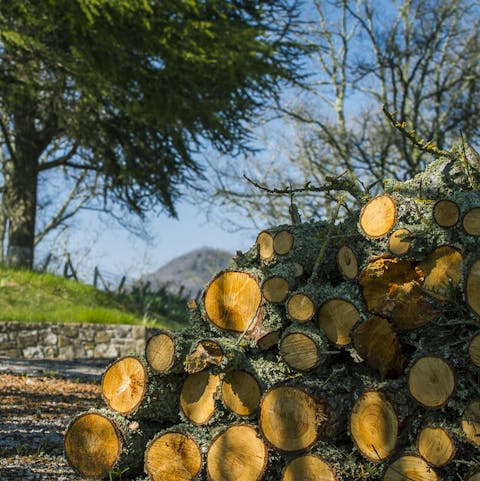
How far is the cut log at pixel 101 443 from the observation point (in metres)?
2.93

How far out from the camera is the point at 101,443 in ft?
9.71

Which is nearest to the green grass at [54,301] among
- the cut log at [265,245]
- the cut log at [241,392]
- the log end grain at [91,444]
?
the log end grain at [91,444]

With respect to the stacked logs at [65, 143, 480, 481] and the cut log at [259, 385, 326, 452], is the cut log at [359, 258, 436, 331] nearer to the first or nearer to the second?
the stacked logs at [65, 143, 480, 481]

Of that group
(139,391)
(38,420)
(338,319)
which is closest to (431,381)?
(338,319)

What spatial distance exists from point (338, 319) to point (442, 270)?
53 cm

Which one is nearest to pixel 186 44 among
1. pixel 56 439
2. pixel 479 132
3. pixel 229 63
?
pixel 229 63

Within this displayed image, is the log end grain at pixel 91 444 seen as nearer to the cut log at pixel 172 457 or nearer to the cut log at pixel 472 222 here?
the cut log at pixel 172 457

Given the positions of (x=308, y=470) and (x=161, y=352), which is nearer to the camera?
(x=308, y=470)

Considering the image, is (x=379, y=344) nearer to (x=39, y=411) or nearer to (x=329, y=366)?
(x=329, y=366)

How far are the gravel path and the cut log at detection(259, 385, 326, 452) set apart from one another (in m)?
1.13

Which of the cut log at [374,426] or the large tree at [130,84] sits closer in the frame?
the cut log at [374,426]

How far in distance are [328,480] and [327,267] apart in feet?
3.48

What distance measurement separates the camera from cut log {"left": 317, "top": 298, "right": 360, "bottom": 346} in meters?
2.86

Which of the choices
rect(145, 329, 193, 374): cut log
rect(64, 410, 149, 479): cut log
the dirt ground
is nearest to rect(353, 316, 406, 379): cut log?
rect(145, 329, 193, 374): cut log
